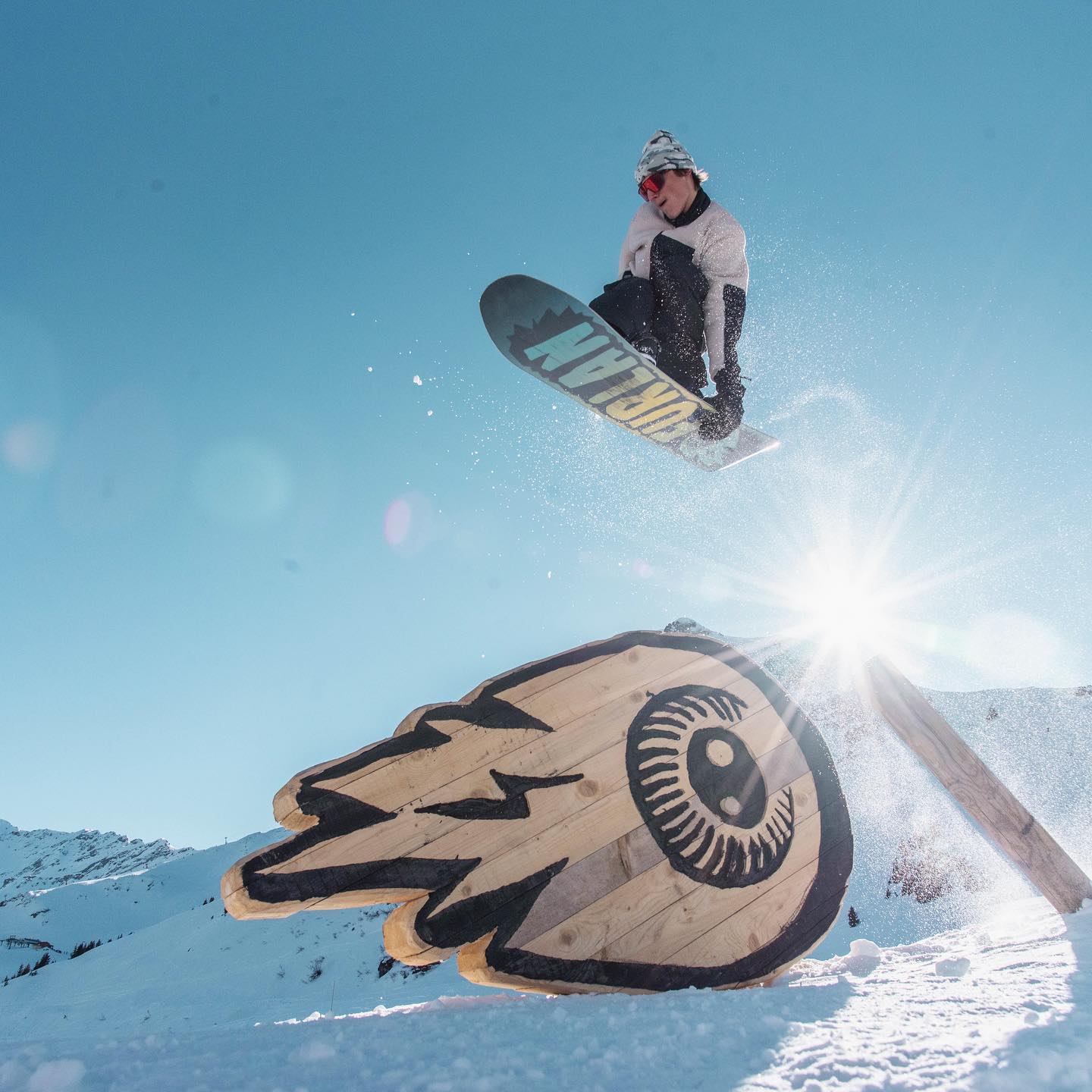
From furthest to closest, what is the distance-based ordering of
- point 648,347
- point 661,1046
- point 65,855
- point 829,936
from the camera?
point 65,855
point 829,936
point 648,347
point 661,1046

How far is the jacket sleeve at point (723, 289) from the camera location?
3.91 meters

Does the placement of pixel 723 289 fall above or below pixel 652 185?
below

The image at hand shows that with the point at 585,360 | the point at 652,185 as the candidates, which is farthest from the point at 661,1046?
the point at 652,185

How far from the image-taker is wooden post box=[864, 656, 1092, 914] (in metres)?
2.89

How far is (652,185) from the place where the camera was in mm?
3816

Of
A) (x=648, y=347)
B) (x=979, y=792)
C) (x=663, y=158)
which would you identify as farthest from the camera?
(x=648, y=347)

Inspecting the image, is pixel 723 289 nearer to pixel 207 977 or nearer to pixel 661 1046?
pixel 661 1046

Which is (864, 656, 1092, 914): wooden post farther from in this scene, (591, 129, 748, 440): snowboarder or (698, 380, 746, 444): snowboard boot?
(591, 129, 748, 440): snowboarder

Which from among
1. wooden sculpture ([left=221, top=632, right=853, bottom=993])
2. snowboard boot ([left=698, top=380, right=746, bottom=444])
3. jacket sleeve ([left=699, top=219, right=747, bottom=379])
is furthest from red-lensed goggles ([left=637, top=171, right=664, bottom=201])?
wooden sculpture ([left=221, top=632, right=853, bottom=993])

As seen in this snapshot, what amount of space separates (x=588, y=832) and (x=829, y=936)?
954cm

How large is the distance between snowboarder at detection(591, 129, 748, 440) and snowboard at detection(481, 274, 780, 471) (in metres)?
0.22

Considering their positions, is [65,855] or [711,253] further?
[65,855]

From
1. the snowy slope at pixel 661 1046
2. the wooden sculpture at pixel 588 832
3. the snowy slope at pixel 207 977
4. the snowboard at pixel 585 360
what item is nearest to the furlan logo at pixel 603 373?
the snowboard at pixel 585 360

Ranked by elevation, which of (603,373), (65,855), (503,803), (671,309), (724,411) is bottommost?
(65,855)
